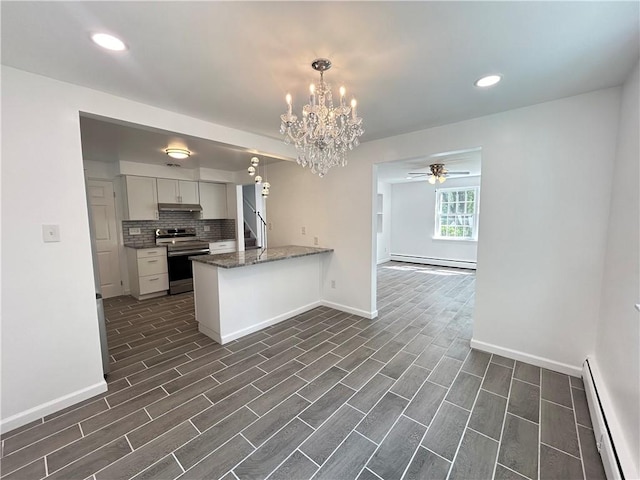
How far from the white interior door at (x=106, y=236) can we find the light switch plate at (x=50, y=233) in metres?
3.27

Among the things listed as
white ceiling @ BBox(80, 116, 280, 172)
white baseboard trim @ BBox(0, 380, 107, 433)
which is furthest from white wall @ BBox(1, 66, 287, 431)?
white ceiling @ BBox(80, 116, 280, 172)

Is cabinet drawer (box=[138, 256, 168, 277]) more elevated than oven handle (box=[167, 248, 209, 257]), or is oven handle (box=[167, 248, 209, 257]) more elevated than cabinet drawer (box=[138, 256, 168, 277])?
oven handle (box=[167, 248, 209, 257])

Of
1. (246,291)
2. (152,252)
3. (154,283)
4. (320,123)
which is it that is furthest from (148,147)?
(320,123)

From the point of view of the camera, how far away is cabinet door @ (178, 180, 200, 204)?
528 cm

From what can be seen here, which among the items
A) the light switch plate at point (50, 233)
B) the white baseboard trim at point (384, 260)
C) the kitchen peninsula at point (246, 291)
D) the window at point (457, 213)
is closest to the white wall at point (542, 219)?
the kitchen peninsula at point (246, 291)

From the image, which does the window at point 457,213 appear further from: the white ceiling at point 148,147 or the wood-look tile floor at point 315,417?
the white ceiling at point 148,147

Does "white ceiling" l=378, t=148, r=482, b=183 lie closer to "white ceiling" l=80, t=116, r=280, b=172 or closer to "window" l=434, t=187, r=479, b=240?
"window" l=434, t=187, r=479, b=240

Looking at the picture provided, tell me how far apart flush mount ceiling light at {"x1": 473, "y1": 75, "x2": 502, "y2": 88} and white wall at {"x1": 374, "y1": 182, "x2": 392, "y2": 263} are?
563 cm

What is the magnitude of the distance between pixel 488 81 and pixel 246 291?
305cm

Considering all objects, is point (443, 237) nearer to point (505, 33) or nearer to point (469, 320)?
point (469, 320)

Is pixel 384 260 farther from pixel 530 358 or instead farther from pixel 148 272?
pixel 148 272

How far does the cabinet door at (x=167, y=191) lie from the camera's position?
16.3 feet

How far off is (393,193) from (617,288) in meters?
Answer: 6.48

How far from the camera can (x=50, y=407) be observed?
6.22ft
